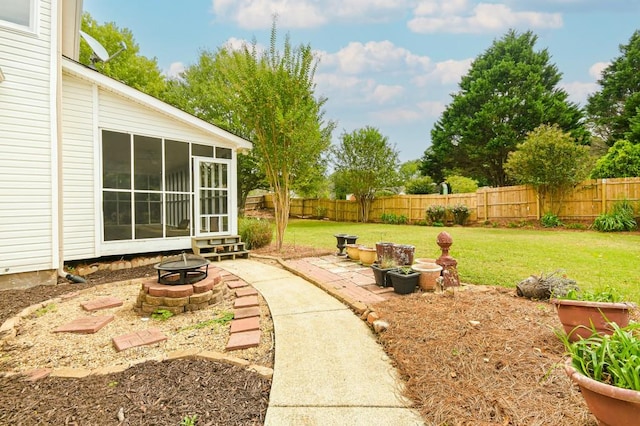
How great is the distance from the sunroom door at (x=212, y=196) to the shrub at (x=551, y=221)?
42.3 feet

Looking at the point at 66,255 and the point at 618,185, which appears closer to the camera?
the point at 66,255

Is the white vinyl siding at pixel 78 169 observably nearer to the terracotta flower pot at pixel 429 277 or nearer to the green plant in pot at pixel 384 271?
the green plant in pot at pixel 384 271

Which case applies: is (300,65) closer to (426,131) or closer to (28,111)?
(28,111)

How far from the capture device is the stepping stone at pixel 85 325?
302 cm

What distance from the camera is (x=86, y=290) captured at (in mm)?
4430

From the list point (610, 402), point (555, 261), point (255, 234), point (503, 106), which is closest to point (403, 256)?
point (610, 402)

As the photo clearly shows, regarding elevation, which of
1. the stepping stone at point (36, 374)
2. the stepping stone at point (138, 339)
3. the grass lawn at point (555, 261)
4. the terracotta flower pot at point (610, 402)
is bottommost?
the stepping stone at point (36, 374)

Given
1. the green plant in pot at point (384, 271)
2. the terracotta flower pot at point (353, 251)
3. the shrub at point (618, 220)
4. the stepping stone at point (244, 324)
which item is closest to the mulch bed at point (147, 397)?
the stepping stone at point (244, 324)

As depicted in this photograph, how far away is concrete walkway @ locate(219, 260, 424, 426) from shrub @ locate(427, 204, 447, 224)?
45.2 ft

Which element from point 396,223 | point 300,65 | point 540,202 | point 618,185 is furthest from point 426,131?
point 300,65

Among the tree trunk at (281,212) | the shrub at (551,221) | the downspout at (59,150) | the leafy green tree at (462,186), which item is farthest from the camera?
the leafy green tree at (462,186)

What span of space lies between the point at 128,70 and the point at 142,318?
18.6 metres

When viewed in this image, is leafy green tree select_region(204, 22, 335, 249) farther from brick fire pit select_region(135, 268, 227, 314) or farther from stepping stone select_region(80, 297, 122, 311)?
stepping stone select_region(80, 297, 122, 311)

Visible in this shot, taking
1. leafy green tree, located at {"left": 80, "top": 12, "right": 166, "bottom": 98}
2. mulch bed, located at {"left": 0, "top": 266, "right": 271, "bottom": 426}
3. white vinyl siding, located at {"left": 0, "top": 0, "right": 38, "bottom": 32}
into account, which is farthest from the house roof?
leafy green tree, located at {"left": 80, "top": 12, "right": 166, "bottom": 98}
